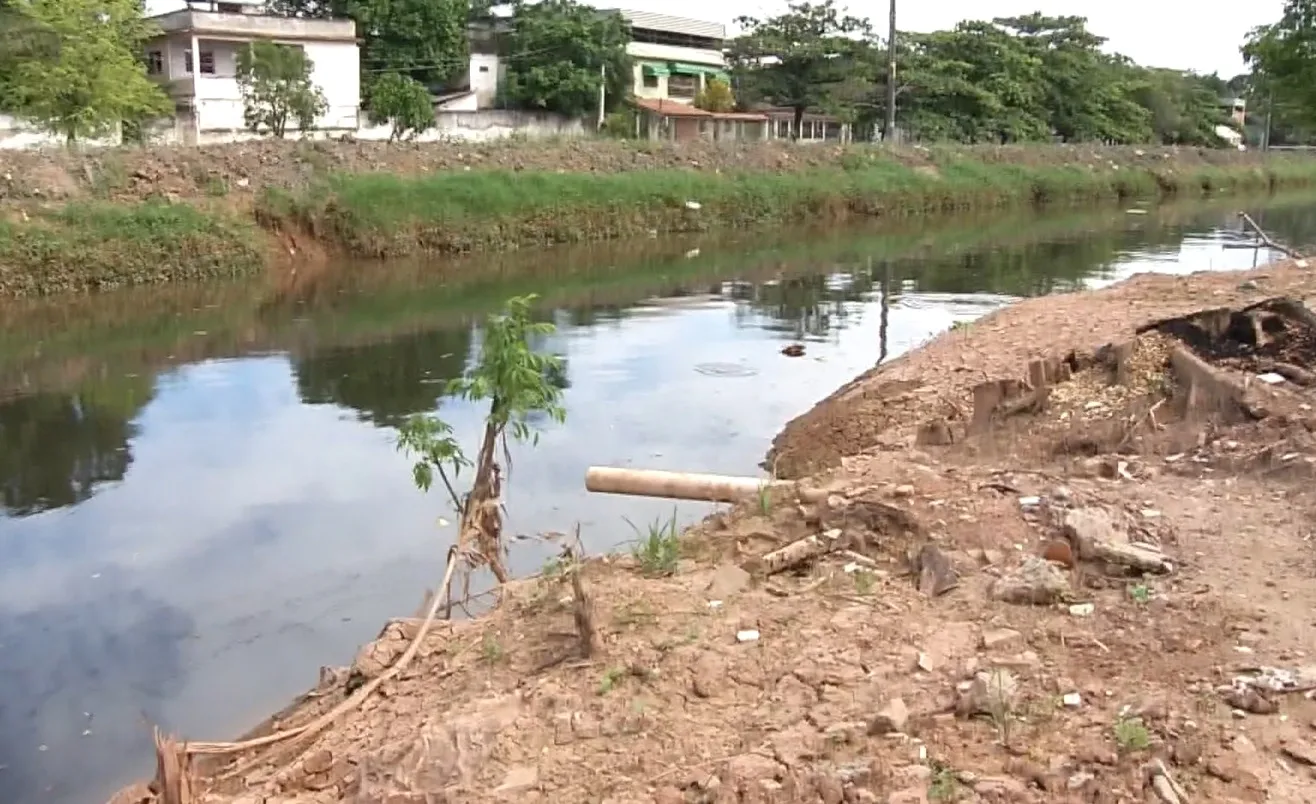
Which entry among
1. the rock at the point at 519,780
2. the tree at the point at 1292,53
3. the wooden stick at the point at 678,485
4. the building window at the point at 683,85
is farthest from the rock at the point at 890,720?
the building window at the point at 683,85

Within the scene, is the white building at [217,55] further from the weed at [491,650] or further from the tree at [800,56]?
the weed at [491,650]

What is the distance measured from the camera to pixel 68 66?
71.7ft

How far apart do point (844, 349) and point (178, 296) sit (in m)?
9.85

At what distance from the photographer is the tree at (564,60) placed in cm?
4000

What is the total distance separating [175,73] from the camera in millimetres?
33750

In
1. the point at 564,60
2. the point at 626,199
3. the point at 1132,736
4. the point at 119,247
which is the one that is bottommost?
the point at 1132,736

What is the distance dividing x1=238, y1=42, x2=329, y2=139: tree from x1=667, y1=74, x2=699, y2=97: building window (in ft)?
78.0

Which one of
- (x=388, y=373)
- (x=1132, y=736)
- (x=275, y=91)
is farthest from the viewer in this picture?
(x=275, y=91)

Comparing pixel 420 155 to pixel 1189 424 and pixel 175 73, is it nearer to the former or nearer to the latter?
pixel 175 73

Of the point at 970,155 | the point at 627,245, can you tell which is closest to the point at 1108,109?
the point at 970,155

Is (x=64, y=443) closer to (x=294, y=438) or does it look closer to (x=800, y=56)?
(x=294, y=438)

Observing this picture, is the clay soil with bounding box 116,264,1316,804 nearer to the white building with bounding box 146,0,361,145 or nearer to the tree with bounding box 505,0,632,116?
the white building with bounding box 146,0,361,145

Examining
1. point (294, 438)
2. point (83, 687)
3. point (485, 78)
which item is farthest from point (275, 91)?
point (83, 687)

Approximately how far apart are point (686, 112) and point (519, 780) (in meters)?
41.7
